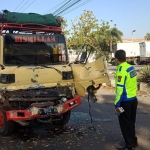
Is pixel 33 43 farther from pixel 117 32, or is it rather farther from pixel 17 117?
pixel 117 32

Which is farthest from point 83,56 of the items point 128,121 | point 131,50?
point 131,50

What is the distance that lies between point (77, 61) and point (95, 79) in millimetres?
940

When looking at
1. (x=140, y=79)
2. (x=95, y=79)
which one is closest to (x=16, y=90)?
(x=95, y=79)

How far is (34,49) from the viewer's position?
6246mm

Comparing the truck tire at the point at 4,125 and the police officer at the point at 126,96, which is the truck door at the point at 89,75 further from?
the truck tire at the point at 4,125

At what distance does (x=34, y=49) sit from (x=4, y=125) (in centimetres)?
184

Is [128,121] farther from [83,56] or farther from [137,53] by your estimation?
[137,53]

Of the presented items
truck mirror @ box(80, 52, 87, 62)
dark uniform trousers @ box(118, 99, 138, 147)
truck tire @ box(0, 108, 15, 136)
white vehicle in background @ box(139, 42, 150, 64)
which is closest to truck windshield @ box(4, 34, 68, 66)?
truck mirror @ box(80, 52, 87, 62)

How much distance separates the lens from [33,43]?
6.27 metres

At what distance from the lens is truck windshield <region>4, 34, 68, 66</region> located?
5969mm

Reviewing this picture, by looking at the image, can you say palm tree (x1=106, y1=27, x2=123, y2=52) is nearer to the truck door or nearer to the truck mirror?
the truck mirror

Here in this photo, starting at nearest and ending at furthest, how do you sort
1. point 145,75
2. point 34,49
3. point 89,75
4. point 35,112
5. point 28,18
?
point 35,112
point 89,75
point 34,49
point 28,18
point 145,75

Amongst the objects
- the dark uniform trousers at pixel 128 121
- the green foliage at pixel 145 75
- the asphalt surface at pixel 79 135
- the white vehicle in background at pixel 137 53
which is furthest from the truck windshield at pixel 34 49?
the white vehicle in background at pixel 137 53

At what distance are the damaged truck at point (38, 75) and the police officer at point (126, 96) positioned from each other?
4.43 feet
